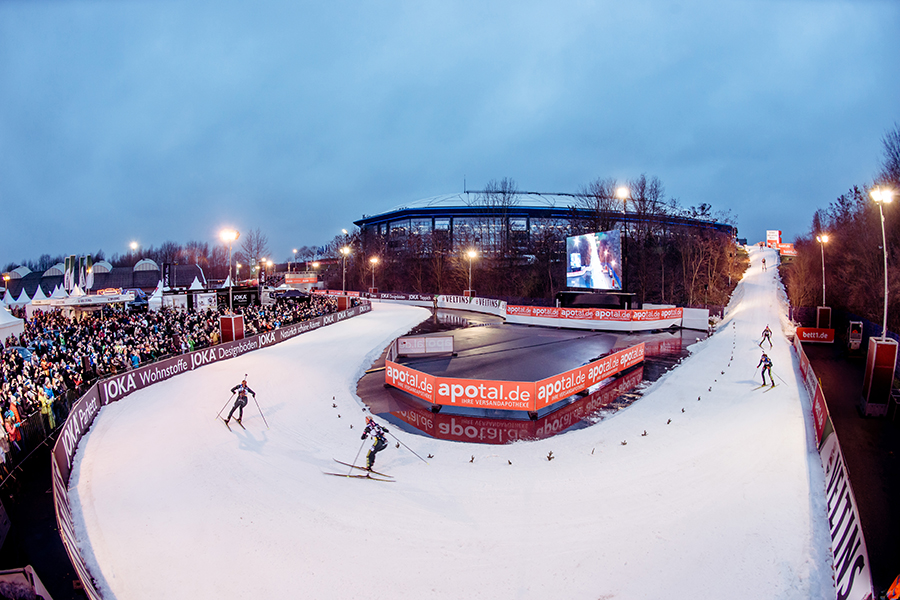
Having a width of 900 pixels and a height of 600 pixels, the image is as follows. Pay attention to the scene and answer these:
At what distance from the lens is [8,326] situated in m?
21.2

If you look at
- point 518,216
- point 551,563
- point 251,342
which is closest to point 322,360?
point 251,342

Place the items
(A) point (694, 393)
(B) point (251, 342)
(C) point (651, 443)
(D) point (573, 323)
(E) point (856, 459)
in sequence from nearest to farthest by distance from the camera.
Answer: (E) point (856, 459) → (C) point (651, 443) → (A) point (694, 393) → (B) point (251, 342) → (D) point (573, 323)

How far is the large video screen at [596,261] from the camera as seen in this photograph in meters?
31.4

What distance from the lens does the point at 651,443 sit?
1244 cm

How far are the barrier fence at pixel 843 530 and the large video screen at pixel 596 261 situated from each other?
70.2ft

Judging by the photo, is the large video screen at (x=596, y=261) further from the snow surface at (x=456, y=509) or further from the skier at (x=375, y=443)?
the skier at (x=375, y=443)

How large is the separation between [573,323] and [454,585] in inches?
1145

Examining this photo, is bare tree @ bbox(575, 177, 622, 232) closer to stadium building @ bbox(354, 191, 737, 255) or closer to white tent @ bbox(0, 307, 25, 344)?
stadium building @ bbox(354, 191, 737, 255)

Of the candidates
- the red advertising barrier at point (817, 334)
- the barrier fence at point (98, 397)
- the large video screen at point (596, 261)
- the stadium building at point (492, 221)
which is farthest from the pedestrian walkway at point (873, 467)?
the stadium building at point (492, 221)

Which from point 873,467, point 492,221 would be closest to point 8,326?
point 873,467

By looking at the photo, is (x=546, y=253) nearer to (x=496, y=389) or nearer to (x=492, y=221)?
(x=492, y=221)

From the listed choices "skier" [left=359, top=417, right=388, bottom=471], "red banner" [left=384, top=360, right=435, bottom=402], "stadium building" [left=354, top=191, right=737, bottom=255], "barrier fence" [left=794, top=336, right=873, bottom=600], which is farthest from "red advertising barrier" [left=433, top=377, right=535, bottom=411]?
"stadium building" [left=354, top=191, right=737, bottom=255]

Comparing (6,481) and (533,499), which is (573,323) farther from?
(6,481)

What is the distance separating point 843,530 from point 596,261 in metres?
26.9
